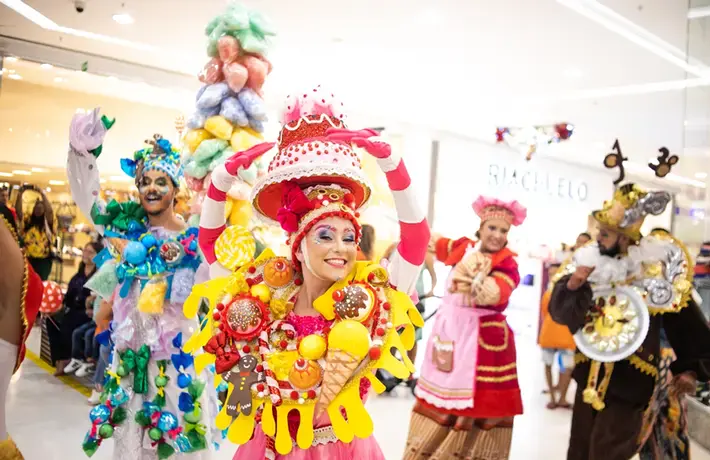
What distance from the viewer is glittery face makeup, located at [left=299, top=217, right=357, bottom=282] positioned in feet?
5.80

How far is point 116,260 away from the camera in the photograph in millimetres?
3107

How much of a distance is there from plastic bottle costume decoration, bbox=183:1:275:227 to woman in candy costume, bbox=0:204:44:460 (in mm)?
1289

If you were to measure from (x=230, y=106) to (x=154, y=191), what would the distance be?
2.24 feet

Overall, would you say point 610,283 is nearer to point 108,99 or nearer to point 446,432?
point 446,432

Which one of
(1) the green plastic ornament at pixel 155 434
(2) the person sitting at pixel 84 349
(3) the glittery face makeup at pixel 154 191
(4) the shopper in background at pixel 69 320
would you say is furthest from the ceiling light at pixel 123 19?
(1) the green plastic ornament at pixel 155 434

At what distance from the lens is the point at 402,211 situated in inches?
74.8

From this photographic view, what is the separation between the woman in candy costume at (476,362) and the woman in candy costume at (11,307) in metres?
2.23

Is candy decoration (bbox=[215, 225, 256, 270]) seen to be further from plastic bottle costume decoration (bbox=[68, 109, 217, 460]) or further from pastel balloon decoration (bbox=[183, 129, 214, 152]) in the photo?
pastel balloon decoration (bbox=[183, 129, 214, 152])

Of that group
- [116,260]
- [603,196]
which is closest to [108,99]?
[116,260]

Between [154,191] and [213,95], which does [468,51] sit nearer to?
[213,95]

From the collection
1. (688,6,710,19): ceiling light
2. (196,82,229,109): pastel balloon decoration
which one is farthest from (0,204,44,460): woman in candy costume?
(688,6,710,19): ceiling light

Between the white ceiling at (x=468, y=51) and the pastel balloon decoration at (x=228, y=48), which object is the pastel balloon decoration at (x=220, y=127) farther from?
the white ceiling at (x=468, y=51)

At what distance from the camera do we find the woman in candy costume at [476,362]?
3449 mm

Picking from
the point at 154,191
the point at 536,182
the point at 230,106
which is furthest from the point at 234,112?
the point at 536,182
